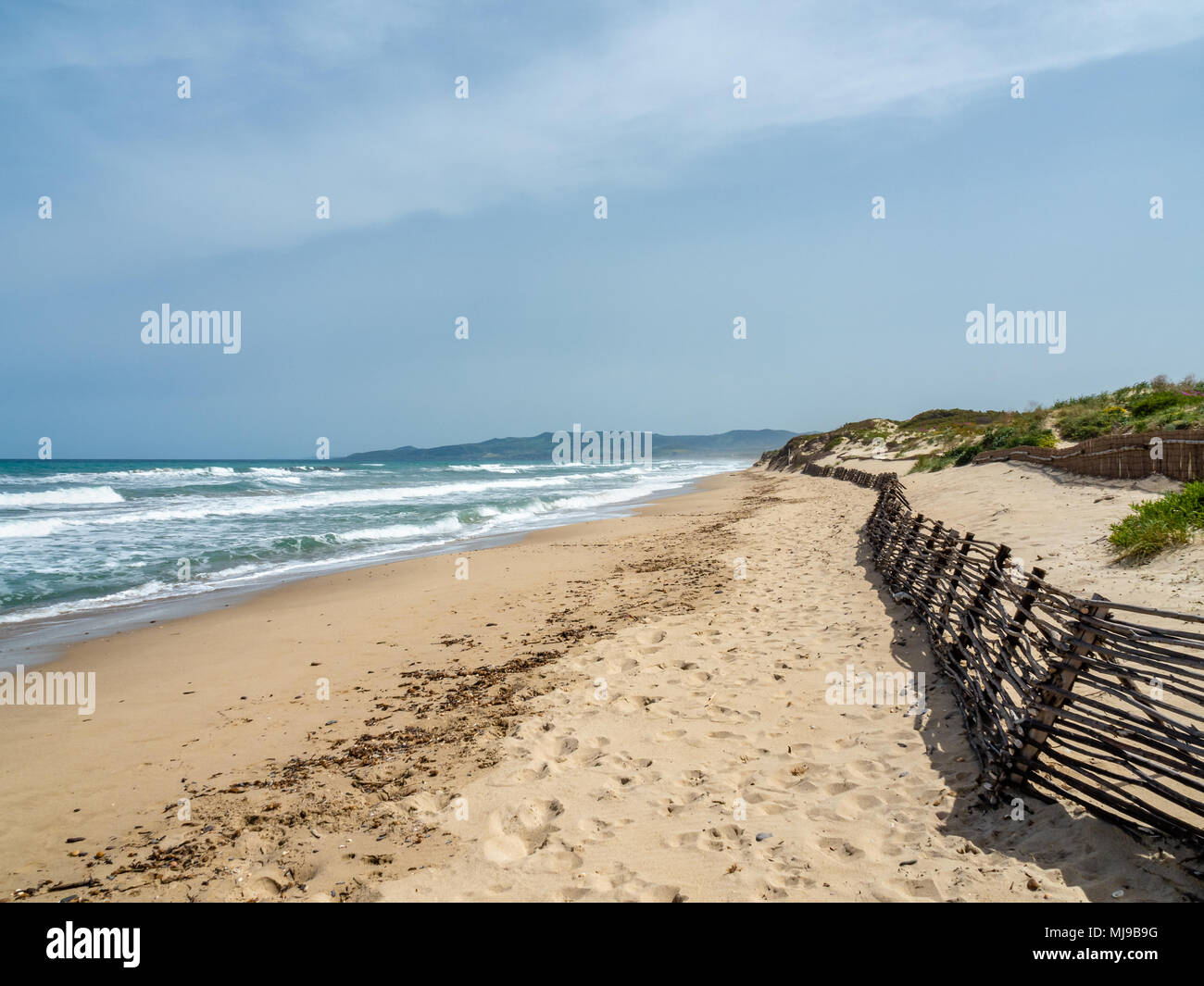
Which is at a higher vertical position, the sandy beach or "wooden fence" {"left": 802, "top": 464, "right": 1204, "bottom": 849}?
"wooden fence" {"left": 802, "top": 464, "right": 1204, "bottom": 849}

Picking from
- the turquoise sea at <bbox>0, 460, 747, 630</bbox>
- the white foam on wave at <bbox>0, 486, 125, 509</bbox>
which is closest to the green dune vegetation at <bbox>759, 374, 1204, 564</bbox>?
the turquoise sea at <bbox>0, 460, 747, 630</bbox>

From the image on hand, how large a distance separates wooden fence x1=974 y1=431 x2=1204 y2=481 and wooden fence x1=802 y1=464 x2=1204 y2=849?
7.71 meters

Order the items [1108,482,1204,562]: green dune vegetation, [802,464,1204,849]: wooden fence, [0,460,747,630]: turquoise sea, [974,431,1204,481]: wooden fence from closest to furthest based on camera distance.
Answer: [802,464,1204,849]: wooden fence
[1108,482,1204,562]: green dune vegetation
[974,431,1204,481]: wooden fence
[0,460,747,630]: turquoise sea

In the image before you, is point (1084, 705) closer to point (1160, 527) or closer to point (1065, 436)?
point (1160, 527)

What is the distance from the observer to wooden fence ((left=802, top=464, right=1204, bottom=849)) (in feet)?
10.3

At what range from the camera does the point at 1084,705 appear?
4.28m

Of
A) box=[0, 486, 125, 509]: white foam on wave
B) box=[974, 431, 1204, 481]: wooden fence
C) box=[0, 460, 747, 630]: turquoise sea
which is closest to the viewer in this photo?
box=[974, 431, 1204, 481]: wooden fence

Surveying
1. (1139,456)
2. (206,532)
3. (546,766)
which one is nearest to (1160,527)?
(1139,456)

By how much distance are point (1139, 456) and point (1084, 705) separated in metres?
10.8

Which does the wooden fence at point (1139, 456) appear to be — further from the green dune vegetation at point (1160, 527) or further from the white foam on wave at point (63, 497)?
the white foam on wave at point (63, 497)

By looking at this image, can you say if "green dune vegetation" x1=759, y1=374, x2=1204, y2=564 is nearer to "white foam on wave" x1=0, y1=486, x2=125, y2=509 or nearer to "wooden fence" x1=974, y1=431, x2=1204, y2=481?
"wooden fence" x1=974, y1=431, x2=1204, y2=481

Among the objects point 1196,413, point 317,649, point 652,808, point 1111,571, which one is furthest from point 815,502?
point 652,808

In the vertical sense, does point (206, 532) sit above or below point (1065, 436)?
below

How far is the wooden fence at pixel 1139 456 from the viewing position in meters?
11.2
